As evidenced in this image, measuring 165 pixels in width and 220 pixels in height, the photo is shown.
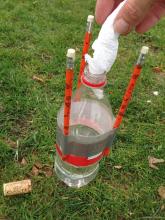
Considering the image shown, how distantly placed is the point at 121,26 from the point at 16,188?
3.93ft

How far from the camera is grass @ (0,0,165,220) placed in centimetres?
236

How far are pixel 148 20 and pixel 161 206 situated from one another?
3.83 feet

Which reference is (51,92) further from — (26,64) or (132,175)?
(132,175)

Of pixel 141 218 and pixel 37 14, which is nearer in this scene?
pixel 141 218

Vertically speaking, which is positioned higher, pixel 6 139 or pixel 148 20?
pixel 148 20

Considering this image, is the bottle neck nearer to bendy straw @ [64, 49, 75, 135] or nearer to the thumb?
bendy straw @ [64, 49, 75, 135]

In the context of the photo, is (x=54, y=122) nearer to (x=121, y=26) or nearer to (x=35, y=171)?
(x=35, y=171)

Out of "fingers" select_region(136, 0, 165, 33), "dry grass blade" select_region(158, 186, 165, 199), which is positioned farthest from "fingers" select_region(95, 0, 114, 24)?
"dry grass blade" select_region(158, 186, 165, 199)

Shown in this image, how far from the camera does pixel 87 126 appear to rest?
2303 millimetres

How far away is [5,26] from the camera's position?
3.87 metres

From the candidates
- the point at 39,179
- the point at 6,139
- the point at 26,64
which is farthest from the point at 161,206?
the point at 26,64

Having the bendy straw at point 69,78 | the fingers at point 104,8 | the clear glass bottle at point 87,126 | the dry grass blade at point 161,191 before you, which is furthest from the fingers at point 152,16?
the dry grass blade at point 161,191

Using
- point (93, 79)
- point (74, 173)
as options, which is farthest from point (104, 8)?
point (74, 173)

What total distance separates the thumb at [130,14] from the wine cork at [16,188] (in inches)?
45.2
